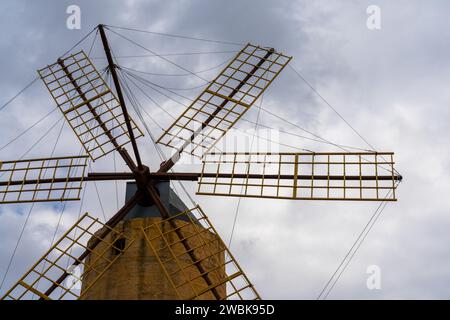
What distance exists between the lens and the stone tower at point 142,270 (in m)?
11.4

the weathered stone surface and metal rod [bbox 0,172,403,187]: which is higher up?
metal rod [bbox 0,172,403,187]

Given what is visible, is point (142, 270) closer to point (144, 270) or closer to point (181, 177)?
point (144, 270)

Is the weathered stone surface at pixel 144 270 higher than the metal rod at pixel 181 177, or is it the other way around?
the metal rod at pixel 181 177

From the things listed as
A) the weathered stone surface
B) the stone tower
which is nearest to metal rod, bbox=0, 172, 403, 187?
Result: the stone tower

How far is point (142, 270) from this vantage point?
11.5 metres

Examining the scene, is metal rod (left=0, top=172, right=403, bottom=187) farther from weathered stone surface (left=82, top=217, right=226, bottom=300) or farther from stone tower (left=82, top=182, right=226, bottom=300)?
weathered stone surface (left=82, top=217, right=226, bottom=300)

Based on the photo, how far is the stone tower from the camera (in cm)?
1135

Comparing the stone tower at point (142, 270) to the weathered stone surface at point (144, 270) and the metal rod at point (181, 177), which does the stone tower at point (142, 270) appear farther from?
the metal rod at point (181, 177)

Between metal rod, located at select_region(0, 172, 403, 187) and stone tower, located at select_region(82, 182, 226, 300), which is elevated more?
metal rod, located at select_region(0, 172, 403, 187)

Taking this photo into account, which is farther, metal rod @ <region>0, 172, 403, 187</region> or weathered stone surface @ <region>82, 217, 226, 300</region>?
metal rod @ <region>0, 172, 403, 187</region>

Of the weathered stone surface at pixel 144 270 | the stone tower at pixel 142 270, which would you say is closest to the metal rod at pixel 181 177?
the stone tower at pixel 142 270

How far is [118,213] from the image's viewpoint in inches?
483

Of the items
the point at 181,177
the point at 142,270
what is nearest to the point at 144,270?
the point at 142,270
